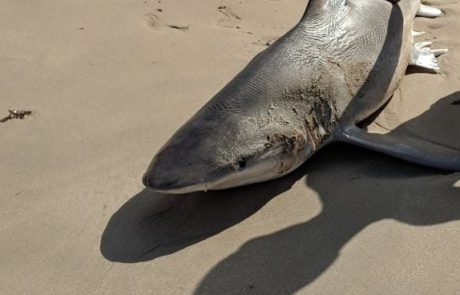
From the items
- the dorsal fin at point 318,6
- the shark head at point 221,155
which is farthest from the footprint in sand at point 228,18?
the shark head at point 221,155

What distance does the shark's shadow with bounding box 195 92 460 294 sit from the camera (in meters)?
2.80

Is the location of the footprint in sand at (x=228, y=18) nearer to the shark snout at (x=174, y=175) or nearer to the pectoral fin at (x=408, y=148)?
the pectoral fin at (x=408, y=148)

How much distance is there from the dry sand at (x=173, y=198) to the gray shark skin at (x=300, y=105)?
0.15 meters

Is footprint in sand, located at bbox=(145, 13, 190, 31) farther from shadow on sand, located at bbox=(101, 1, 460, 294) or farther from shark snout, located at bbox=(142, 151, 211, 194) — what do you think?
shark snout, located at bbox=(142, 151, 211, 194)

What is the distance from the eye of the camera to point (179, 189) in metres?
3.00

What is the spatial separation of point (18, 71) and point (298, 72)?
250cm

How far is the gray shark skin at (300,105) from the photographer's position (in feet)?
10.4

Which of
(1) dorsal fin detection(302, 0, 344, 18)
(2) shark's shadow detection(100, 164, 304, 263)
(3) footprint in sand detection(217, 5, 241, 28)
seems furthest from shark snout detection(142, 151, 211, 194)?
(3) footprint in sand detection(217, 5, 241, 28)

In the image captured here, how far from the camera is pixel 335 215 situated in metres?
3.18

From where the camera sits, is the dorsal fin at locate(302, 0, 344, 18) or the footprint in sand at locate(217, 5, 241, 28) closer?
the dorsal fin at locate(302, 0, 344, 18)

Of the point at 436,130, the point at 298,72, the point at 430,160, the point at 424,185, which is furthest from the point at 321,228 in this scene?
the point at 436,130

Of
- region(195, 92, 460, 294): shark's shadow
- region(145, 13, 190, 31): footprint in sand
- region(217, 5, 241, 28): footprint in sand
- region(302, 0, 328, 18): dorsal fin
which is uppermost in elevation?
region(302, 0, 328, 18): dorsal fin

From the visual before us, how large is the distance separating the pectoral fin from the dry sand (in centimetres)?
9

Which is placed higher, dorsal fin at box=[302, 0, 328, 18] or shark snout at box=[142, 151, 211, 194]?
dorsal fin at box=[302, 0, 328, 18]
